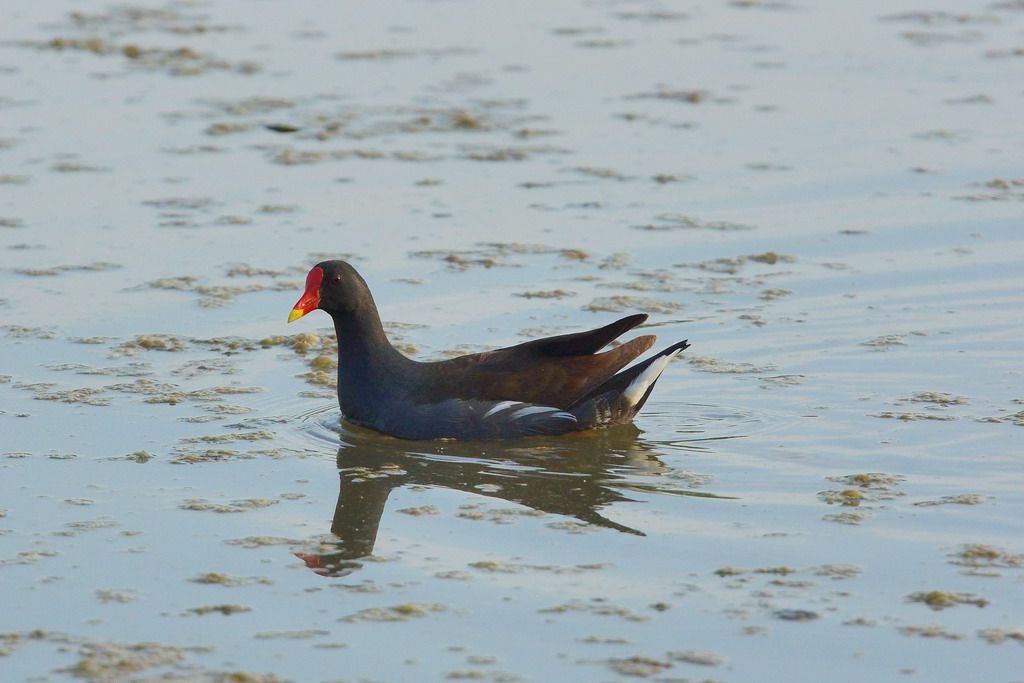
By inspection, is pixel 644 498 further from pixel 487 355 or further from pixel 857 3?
pixel 857 3

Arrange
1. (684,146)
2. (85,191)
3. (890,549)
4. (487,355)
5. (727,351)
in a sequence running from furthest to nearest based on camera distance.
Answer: (684,146)
(85,191)
(727,351)
(487,355)
(890,549)

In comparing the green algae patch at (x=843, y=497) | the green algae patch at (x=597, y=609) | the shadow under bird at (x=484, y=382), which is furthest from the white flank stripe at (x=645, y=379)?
the green algae patch at (x=597, y=609)

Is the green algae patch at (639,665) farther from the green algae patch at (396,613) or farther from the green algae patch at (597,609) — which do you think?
the green algae patch at (396,613)

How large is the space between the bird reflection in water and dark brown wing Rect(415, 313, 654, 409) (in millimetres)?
197

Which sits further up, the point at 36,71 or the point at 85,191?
the point at 36,71

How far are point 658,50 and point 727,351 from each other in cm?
658

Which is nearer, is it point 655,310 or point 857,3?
point 655,310

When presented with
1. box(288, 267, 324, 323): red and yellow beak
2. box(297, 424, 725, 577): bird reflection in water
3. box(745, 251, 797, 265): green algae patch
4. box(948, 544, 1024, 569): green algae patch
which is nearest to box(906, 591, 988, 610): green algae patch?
box(948, 544, 1024, 569): green algae patch

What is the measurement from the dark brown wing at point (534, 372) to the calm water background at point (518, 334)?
230 mm

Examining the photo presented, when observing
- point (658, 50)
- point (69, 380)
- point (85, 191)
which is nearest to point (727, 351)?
point (69, 380)

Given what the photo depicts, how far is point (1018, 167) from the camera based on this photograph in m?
10.7

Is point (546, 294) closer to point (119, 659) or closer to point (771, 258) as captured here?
point (771, 258)

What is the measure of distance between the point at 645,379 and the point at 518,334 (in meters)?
1.21

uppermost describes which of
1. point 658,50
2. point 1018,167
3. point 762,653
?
point 658,50
